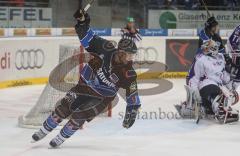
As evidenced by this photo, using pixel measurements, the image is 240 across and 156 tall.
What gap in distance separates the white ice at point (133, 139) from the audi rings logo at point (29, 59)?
2.79 metres

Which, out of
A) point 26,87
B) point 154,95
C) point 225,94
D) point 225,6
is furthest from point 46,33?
point 225,94

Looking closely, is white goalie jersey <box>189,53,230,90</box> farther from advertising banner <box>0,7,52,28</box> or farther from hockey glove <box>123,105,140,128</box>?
advertising banner <box>0,7,52,28</box>

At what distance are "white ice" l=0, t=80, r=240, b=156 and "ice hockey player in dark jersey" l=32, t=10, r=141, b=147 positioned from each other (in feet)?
1.03

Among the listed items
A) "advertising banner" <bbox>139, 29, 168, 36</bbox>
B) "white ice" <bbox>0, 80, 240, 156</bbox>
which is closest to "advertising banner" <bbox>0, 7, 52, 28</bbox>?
"advertising banner" <bbox>139, 29, 168, 36</bbox>

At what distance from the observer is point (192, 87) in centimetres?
851

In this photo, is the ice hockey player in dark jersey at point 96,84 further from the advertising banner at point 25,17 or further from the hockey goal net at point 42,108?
the advertising banner at point 25,17

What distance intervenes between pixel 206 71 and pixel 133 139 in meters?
1.76

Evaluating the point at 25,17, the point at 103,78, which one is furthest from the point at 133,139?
the point at 25,17

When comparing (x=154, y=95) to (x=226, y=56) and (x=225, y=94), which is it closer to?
(x=226, y=56)

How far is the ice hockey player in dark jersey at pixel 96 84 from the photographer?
6.27 meters

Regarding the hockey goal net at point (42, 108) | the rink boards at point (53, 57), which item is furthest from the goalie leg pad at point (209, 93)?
the rink boards at point (53, 57)

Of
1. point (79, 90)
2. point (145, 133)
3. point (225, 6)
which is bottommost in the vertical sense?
point (145, 133)

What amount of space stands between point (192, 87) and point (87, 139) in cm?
194

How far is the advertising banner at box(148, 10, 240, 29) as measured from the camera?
48.4 feet
